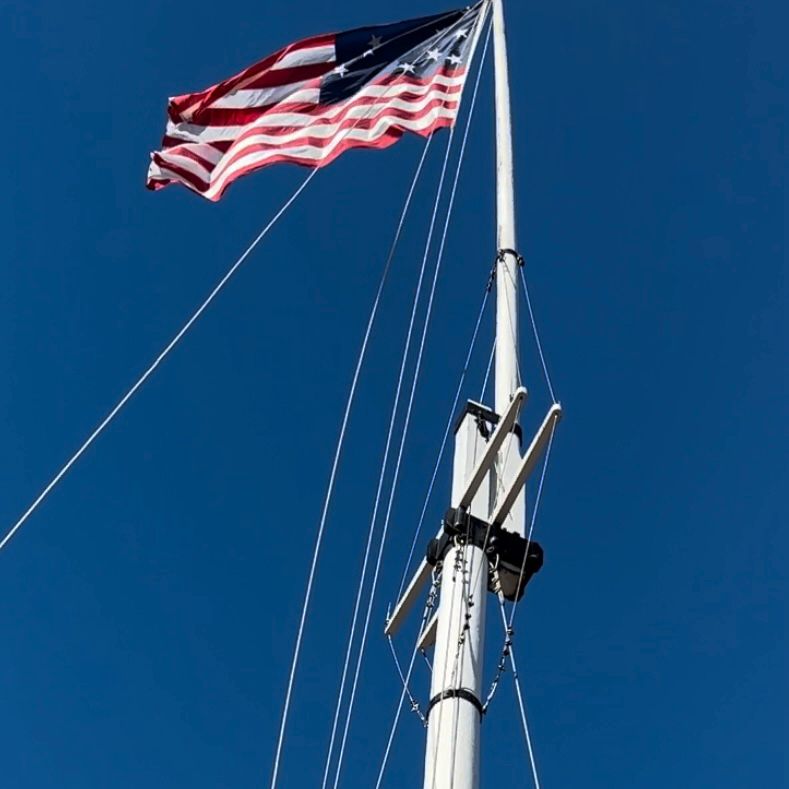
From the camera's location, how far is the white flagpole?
22.8ft

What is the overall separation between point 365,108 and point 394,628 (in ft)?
21.0

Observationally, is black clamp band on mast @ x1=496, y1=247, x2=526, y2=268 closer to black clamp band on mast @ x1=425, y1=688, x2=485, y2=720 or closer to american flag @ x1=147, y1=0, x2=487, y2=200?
american flag @ x1=147, y1=0, x2=487, y2=200

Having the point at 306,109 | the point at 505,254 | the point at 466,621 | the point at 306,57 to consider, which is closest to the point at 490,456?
the point at 466,621

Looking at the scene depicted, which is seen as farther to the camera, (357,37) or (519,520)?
(357,37)

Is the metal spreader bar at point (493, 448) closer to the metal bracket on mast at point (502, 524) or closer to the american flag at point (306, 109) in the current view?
the metal bracket on mast at point (502, 524)

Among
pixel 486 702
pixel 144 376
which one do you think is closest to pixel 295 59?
pixel 144 376

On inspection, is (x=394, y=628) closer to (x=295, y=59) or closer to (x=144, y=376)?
(x=144, y=376)

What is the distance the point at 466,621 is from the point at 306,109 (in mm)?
7443

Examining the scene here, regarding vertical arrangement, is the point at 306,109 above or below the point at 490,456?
above

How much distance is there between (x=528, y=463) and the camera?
28.3 feet

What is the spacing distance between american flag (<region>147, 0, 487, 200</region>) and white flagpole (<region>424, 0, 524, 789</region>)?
2420 mm

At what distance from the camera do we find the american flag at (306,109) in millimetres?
12516

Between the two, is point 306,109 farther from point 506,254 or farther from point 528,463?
point 528,463

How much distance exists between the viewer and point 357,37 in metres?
13.6
